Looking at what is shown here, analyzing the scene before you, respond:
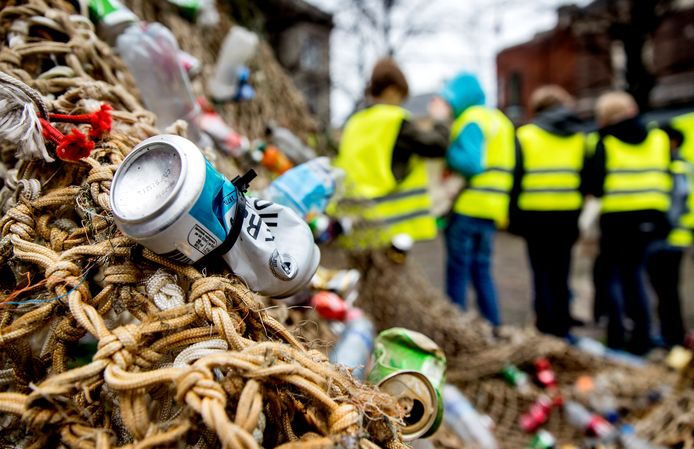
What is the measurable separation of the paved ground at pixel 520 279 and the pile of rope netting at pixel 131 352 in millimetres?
3772

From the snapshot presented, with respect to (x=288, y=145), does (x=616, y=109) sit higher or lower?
higher

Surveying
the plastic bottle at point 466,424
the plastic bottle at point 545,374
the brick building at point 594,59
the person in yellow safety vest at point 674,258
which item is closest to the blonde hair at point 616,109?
the person in yellow safety vest at point 674,258

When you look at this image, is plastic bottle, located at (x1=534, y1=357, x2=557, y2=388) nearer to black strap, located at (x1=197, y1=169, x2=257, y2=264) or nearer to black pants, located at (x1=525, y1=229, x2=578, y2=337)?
black pants, located at (x1=525, y1=229, x2=578, y2=337)

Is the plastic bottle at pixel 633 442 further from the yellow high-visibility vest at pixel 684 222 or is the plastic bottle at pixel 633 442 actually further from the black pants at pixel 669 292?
the yellow high-visibility vest at pixel 684 222

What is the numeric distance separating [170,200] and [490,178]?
2653 millimetres

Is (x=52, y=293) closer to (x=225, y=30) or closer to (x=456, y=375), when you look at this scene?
(x=456, y=375)

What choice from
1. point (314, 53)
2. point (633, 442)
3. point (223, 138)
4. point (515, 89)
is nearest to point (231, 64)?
point (223, 138)

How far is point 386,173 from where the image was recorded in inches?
109

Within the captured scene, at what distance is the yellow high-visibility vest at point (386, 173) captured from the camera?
2768 mm

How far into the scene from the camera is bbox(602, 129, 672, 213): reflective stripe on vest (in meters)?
3.30

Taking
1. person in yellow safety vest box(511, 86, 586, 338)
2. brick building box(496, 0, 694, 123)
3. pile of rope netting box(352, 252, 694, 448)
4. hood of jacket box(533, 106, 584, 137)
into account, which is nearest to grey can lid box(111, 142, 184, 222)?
pile of rope netting box(352, 252, 694, 448)

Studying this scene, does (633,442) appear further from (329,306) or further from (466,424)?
(329,306)

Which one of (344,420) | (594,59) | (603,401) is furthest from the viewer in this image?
(594,59)

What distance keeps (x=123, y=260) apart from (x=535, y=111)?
3424 mm
